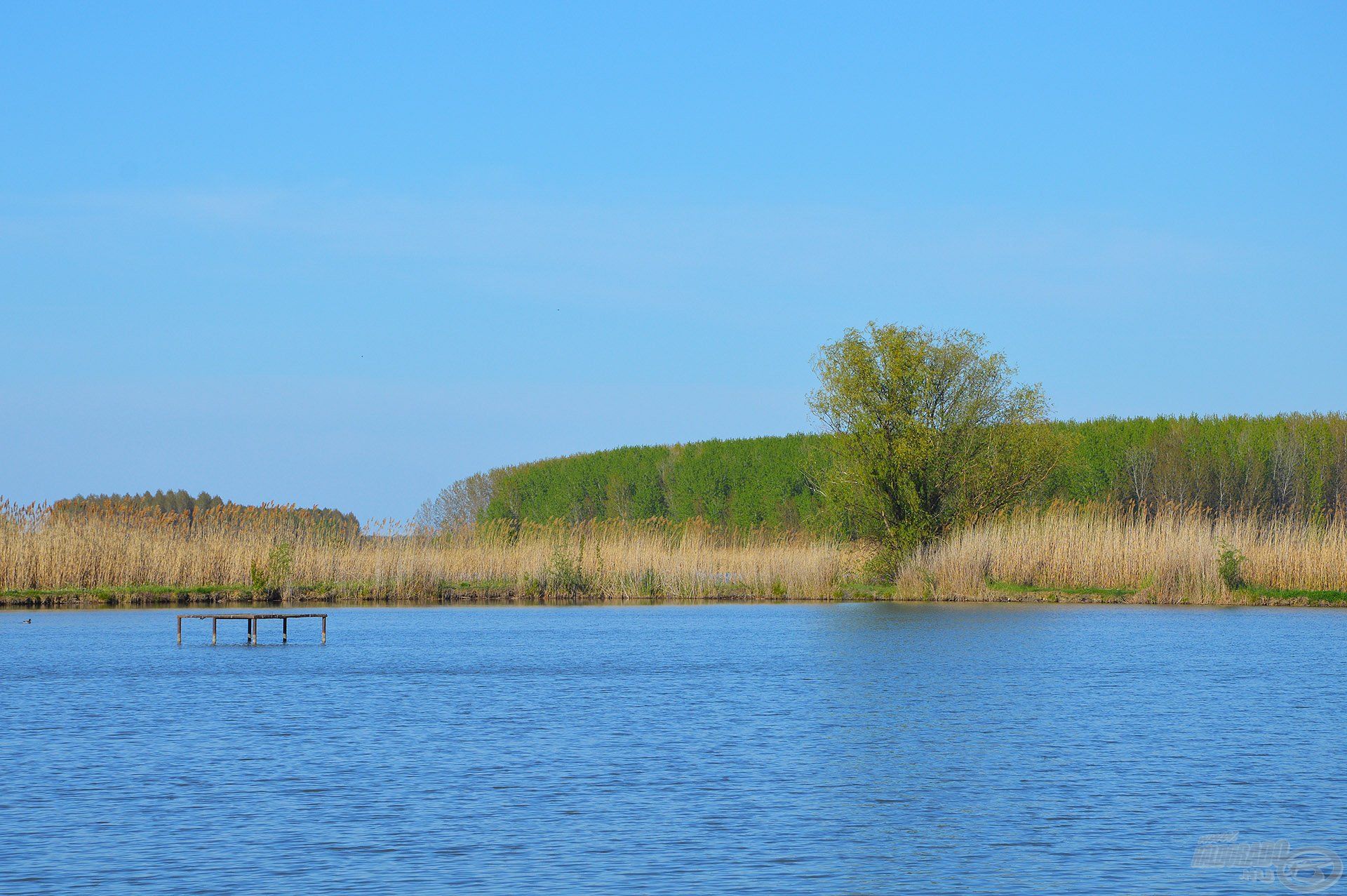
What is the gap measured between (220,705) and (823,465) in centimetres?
4262

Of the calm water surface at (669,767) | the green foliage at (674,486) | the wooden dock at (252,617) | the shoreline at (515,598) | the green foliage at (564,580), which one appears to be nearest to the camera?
the calm water surface at (669,767)

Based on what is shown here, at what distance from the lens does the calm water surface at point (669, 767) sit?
30.2 ft

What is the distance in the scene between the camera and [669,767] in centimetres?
1255

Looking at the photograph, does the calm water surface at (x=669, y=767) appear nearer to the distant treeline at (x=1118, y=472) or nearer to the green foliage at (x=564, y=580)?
the green foliage at (x=564, y=580)

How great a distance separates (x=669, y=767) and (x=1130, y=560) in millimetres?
25923

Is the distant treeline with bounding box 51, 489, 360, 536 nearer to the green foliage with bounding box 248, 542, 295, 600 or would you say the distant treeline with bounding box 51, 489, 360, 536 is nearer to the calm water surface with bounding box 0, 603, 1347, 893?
the green foliage with bounding box 248, 542, 295, 600

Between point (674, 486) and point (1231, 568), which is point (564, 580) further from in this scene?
point (674, 486)

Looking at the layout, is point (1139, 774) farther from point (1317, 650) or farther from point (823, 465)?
point (823, 465)

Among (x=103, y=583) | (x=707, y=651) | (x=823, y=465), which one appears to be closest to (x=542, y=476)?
(x=823, y=465)

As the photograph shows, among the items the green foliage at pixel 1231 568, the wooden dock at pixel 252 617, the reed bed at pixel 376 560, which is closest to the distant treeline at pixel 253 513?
the reed bed at pixel 376 560

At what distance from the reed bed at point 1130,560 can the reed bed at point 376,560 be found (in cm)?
401

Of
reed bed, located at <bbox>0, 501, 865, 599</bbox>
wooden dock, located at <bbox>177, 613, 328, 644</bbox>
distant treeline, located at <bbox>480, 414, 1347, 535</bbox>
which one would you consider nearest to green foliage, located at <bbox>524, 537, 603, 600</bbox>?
reed bed, located at <bbox>0, 501, 865, 599</bbox>

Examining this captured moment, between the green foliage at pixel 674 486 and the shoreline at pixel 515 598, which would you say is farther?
the green foliage at pixel 674 486

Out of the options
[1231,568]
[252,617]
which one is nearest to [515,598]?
[252,617]
